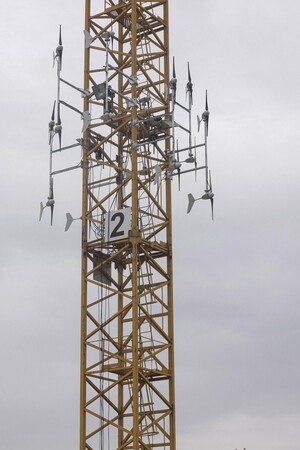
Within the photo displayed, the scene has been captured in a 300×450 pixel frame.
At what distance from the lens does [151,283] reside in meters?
76.8

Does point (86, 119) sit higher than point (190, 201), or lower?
higher

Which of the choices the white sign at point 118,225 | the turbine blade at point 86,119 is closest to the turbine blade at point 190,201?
the white sign at point 118,225

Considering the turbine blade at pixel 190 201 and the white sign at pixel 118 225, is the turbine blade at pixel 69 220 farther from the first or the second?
the turbine blade at pixel 190 201

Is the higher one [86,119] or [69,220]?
[86,119]

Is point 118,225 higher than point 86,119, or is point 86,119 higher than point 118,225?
point 86,119

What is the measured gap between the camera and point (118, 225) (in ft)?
249

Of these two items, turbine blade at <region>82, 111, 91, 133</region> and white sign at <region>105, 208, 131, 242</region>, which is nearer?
white sign at <region>105, 208, 131, 242</region>

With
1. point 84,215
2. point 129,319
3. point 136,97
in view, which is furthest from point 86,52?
point 129,319

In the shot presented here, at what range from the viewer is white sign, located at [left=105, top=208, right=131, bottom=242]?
2975 inches

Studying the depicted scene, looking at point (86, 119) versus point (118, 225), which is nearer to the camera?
point (118, 225)

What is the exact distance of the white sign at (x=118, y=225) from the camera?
75562 millimetres

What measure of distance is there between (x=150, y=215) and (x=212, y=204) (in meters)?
3.70

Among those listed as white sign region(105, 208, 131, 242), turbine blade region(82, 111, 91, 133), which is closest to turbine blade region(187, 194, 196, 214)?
white sign region(105, 208, 131, 242)

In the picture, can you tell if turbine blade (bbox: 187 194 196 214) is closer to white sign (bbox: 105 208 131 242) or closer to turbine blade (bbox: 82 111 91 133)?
white sign (bbox: 105 208 131 242)
